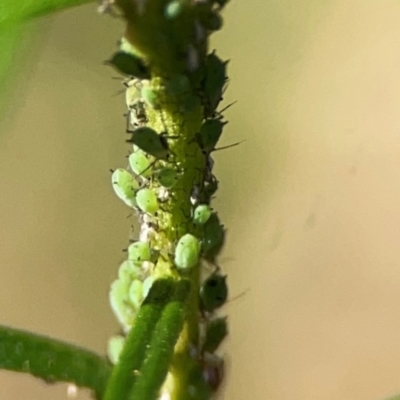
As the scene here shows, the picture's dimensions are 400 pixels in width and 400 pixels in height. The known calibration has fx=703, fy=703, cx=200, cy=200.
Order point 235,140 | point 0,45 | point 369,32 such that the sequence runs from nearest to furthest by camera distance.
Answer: point 0,45 → point 369,32 → point 235,140

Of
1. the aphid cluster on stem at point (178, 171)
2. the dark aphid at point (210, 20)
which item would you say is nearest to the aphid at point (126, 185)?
the aphid cluster on stem at point (178, 171)

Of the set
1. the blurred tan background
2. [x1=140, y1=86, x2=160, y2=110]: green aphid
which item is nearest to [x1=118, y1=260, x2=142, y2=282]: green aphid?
[x1=140, y1=86, x2=160, y2=110]: green aphid

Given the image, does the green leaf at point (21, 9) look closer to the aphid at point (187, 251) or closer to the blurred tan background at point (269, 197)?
the aphid at point (187, 251)

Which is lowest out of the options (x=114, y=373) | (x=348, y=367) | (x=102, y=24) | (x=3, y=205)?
(x=114, y=373)

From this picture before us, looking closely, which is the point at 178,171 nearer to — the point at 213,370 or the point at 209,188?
the point at 209,188

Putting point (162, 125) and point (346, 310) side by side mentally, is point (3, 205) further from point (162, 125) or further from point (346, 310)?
point (162, 125)

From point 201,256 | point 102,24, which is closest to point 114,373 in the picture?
point 201,256

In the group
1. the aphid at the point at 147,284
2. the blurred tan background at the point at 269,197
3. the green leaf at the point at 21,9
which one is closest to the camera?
the green leaf at the point at 21,9

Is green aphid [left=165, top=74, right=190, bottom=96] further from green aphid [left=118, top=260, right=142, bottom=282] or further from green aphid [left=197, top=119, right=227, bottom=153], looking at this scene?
green aphid [left=118, top=260, right=142, bottom=282]
